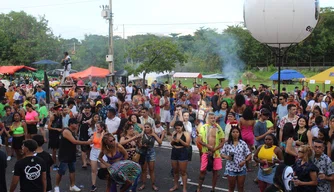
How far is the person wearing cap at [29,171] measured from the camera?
229 inches

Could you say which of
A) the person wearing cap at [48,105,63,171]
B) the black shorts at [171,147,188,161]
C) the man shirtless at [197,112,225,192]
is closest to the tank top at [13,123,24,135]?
the person wearing cap at [48,105,63,171]

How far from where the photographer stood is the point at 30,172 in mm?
5848

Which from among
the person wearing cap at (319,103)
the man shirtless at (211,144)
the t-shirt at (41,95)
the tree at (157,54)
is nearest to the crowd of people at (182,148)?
the man shirtless at (211,144)

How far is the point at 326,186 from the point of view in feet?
20.1

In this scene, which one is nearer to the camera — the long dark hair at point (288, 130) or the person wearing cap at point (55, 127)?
the long dark hair at point (288, 130)

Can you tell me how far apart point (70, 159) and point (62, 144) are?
343 mm

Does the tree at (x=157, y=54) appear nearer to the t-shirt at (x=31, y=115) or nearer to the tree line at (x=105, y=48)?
the t-shirt at (x=31, y=115)

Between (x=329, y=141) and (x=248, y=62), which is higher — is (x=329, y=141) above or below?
below

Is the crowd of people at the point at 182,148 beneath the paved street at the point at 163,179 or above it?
above

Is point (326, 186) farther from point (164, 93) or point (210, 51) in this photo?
point (210, 51)

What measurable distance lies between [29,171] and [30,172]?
0.02 m

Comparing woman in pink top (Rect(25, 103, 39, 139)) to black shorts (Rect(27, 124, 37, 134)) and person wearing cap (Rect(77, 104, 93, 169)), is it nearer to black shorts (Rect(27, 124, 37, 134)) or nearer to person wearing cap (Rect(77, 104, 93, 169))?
black shorts (Rect(27, 124, 37, 134))

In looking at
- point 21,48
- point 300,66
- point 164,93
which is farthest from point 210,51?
point 164,93

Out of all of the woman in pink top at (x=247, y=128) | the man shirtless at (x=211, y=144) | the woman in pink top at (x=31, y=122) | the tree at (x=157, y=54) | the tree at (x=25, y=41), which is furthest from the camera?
the tree at (x=25, y=41)
